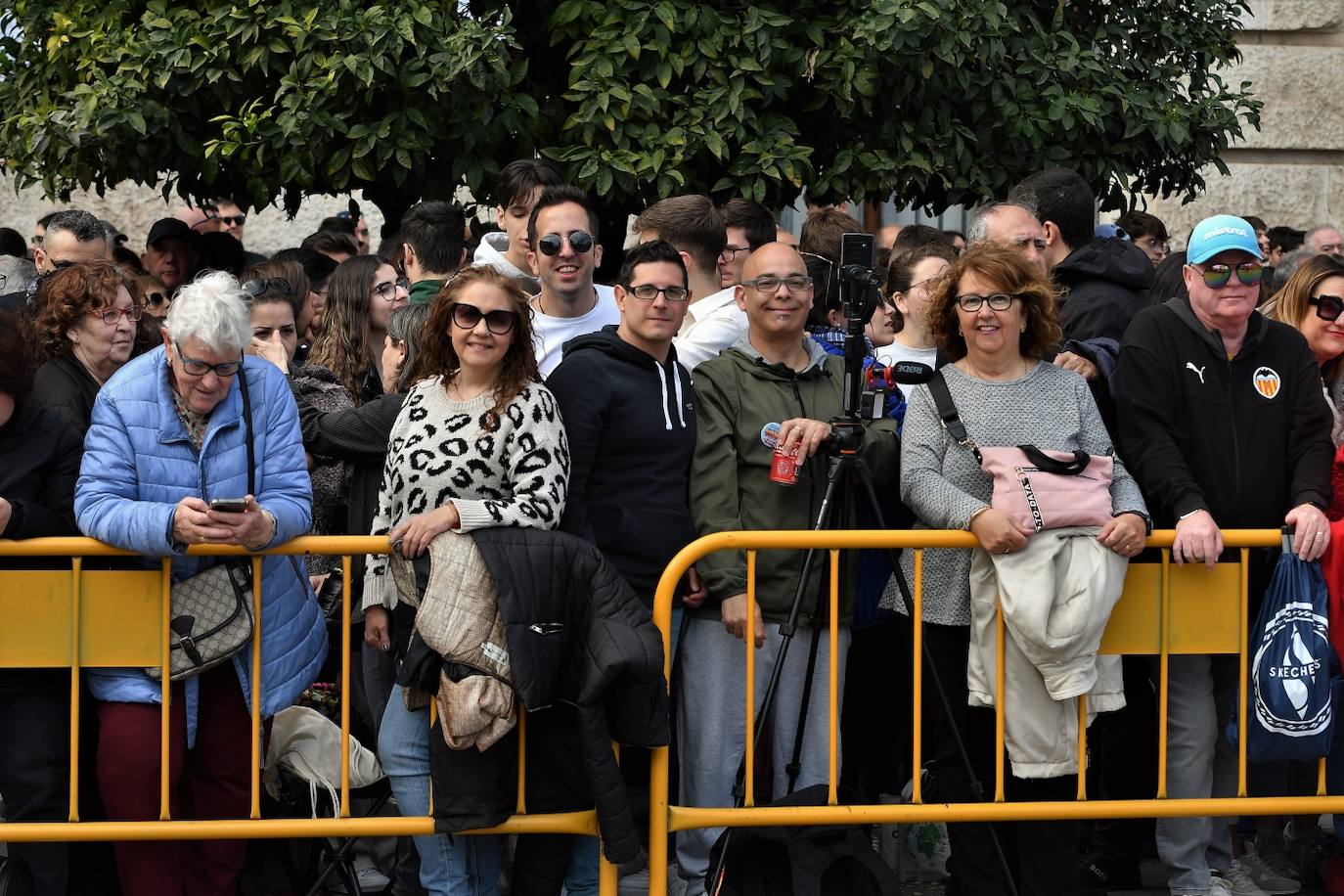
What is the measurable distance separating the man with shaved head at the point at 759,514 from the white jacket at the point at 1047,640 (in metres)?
0.46

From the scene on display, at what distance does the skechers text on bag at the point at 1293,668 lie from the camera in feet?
17.3

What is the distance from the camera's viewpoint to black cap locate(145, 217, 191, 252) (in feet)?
28.4

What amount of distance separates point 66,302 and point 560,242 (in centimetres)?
152

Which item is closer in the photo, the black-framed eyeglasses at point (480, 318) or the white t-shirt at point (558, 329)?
the black-framed eyeglasses at point (480, 318)

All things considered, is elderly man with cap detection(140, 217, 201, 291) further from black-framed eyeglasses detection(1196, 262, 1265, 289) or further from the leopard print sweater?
black-framed eyeglasses detection(1196, 262, 1265, 289)

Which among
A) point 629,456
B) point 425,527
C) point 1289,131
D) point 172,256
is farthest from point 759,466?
point 1289,131

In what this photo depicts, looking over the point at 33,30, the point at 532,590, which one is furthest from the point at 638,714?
the point at 33,30

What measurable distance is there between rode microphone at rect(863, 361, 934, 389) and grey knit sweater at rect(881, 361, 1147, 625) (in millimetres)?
50

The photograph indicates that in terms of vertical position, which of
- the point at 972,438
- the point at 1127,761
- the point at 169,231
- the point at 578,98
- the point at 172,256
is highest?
the point at 578,98

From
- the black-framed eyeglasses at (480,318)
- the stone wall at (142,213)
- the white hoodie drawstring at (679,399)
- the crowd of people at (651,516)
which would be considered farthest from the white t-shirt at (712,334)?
the stone wall at (142,213)

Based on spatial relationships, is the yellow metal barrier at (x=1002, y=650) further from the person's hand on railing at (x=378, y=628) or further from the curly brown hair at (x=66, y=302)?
the curly brown hair at (x=66, y=302)

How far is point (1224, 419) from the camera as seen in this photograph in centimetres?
550

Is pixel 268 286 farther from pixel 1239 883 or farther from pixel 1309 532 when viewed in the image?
pixel 1239 883

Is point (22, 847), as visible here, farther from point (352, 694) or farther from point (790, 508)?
point (790, 508)
